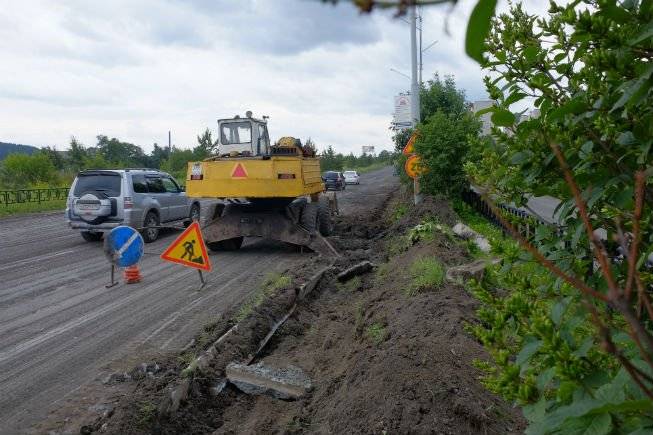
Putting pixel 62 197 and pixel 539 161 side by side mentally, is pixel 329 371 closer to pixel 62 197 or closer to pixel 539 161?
pixel 539 161

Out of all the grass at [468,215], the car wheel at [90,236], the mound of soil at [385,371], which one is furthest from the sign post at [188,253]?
the grass at [468,215]

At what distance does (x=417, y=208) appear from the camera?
15016mm

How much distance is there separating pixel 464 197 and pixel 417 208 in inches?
158

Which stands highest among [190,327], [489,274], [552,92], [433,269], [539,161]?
[552,92]

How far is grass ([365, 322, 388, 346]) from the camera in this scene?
5.28 meters

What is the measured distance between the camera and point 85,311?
770cm

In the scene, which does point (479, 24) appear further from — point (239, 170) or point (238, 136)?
point (238, 136)

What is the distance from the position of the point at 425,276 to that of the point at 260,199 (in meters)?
6.82

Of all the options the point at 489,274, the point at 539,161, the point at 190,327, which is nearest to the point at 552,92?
the point at 539,161

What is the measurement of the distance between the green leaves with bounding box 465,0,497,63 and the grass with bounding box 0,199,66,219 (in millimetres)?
26358

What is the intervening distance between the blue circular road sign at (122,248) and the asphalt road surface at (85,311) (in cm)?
45

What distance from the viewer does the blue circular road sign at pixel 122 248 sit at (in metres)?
9.19

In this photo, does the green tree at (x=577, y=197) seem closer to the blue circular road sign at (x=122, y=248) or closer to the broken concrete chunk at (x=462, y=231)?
the blue circular road sign at (x=122, y=248)

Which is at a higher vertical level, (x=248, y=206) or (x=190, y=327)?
(x=248, y=206)
